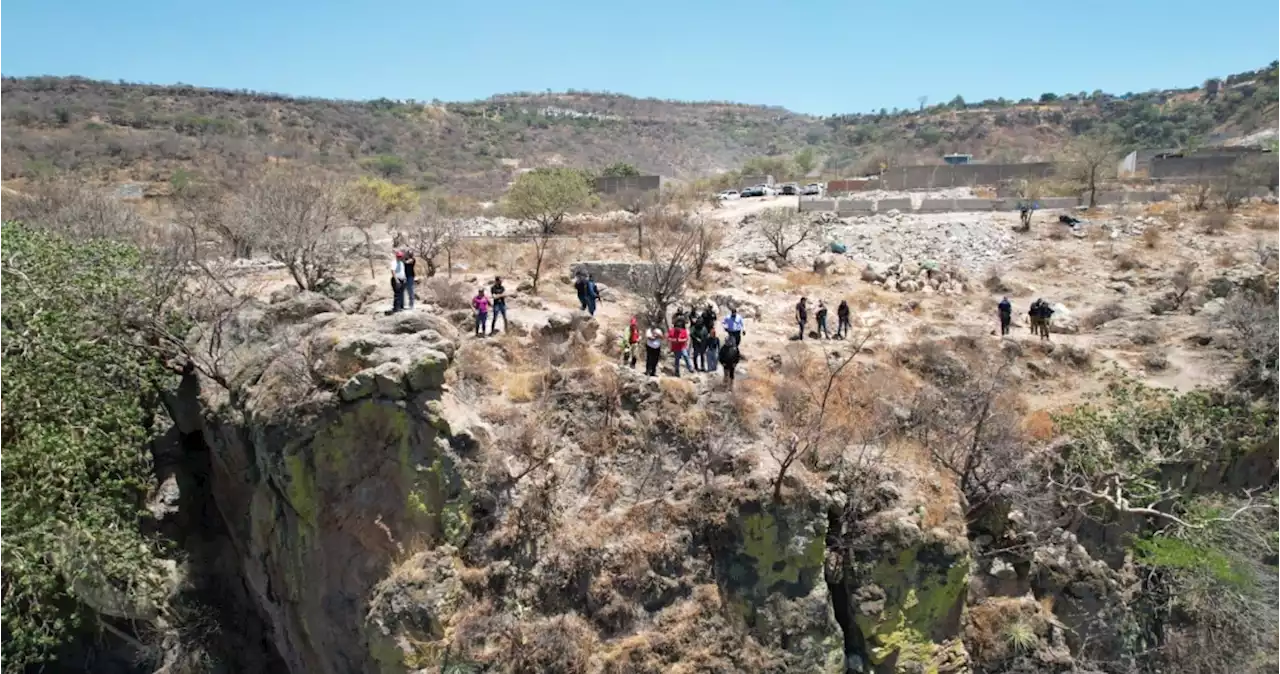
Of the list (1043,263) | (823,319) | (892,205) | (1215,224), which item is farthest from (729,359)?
(1215,224)

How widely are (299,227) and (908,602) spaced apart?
1340 centimetres

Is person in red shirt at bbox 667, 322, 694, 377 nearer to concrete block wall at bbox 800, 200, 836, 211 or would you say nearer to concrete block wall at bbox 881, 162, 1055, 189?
concrete block wall at bbox 800, 200, 836, 211

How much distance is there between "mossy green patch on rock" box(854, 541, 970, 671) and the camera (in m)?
10.5

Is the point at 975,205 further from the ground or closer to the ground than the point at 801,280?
further from the ground

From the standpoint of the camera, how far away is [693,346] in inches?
522

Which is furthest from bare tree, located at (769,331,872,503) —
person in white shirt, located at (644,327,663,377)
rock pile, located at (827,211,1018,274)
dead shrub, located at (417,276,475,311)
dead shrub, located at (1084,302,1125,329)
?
rock pile, located at (827,211,1018,274)

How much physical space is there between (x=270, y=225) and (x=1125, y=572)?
56.3ft

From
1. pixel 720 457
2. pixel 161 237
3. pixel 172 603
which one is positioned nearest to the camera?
pixel 720 457

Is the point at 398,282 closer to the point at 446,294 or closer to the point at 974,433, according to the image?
the point at 446,294

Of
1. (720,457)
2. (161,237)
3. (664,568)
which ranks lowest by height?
(664,568)

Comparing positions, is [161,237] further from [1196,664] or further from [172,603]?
[1196,664]

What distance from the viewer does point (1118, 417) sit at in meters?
13.3

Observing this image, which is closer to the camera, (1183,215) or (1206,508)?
(1206,508)

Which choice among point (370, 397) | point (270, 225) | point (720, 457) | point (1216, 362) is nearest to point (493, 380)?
point (370, 397)
